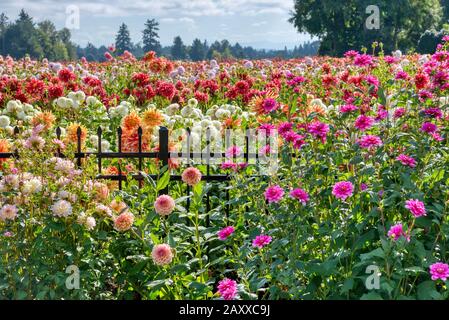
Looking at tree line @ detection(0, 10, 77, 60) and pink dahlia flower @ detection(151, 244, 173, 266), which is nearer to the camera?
pink dahlia flower @ detection(151, 244, 173, 266)

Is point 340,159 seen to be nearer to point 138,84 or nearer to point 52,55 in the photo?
point 138,84

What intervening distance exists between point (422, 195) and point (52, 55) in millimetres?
90058

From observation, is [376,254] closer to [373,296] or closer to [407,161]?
[373,296]

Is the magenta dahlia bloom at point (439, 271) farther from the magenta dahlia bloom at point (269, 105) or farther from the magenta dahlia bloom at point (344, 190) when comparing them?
the magenta dahlia bloom at point (269, 105)

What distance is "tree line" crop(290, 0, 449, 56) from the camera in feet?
111

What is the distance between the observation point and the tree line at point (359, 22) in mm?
33969

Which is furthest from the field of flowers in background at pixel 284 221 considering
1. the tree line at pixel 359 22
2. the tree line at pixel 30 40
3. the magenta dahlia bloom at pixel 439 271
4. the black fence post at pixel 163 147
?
the tree line at pixel 30 40

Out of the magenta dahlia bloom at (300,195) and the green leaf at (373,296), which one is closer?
the green leaf at (373,296)

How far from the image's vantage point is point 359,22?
3544 cm

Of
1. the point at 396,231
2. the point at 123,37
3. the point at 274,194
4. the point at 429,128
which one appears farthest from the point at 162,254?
the point at 123,37

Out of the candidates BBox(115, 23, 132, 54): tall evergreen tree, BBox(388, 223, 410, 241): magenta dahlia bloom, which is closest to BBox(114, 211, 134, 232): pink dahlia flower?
BBox(388, 223, 410, 241): magenta dahlia bloom

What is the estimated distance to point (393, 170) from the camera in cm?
323

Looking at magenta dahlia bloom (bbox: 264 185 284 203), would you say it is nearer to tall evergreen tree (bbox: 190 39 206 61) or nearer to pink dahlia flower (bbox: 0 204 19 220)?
pink dahlia flower (bbox: 0 204 19 220)
